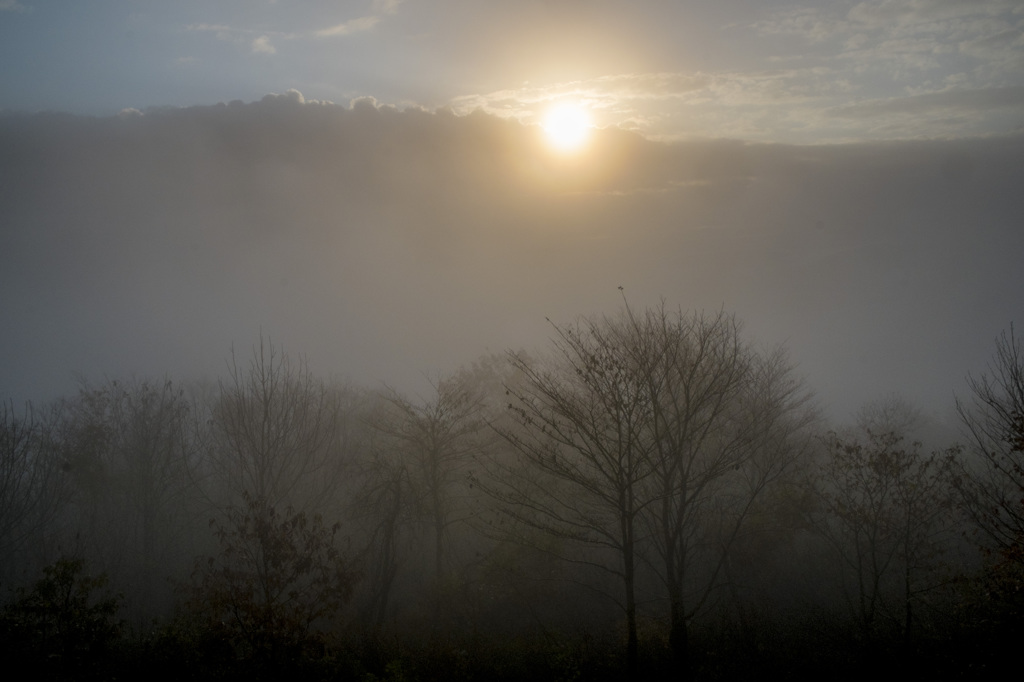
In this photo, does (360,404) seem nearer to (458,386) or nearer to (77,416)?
(77,416)

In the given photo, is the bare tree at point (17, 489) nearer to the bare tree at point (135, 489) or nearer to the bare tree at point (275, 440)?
the bare tree at point (135, 489)

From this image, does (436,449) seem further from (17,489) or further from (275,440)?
(17,489)

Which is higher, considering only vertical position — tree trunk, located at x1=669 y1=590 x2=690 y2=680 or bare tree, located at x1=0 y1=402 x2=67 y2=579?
bare tree, located at x1=0 y1=402 x2=67 y2=579

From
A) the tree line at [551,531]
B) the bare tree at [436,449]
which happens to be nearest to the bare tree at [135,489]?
the tree line at [551,531]

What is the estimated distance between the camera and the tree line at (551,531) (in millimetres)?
12562

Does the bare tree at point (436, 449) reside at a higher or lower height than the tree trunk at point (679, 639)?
higher

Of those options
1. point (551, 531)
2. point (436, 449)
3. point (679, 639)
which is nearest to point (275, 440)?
point (436, 449)

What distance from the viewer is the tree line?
495 inches

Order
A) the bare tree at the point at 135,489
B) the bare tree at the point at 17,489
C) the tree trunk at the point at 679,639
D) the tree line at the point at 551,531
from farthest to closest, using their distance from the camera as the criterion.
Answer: the bare tree at the point at 135,489 → the bare tree at the point at 17,489 → the tree line at the point at 551,531 → the tree trunk at the point at 679,639

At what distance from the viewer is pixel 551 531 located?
12281mm

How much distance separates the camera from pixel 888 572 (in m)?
26.9

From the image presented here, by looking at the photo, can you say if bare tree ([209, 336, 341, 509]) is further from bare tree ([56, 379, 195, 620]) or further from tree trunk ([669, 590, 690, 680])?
tree trunk ([669, 590, 690, 680])

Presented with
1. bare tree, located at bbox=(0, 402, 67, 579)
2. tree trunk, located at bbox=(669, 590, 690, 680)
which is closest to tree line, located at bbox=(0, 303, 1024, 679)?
tree trunk, located at bbox=(669, 590, 690, 680)

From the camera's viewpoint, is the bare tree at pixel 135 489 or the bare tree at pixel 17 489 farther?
the bare tree at pixel 135 489
